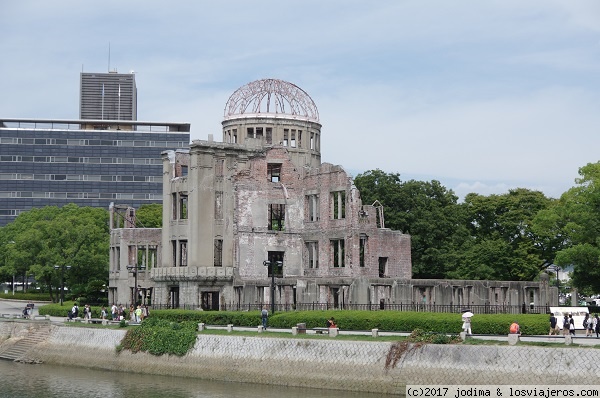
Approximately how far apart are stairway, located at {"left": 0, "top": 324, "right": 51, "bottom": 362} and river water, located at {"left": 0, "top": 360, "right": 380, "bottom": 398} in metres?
7.63

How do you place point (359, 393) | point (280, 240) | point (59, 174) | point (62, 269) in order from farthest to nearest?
point (59, 174) < point (62, 269) < point (280, 240) < point (359, 393)

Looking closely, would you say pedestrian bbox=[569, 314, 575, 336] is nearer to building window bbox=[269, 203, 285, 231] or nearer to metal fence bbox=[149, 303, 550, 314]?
metal fence bbox=[149, 303, 550, 314]

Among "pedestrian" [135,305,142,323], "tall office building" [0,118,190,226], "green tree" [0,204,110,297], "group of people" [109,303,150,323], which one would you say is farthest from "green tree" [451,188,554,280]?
"tall office building" [0,118,190,226]

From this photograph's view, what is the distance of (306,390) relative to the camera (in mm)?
46938

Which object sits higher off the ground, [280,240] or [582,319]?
[280,240]

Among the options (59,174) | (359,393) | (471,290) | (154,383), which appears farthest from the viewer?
(59,174)

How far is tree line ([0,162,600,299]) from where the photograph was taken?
8819cm

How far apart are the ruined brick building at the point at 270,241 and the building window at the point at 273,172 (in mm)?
81

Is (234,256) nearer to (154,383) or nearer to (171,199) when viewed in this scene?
(171,199)

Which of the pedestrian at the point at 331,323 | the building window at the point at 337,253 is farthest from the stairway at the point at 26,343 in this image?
the pedestrian at the point at 331,323

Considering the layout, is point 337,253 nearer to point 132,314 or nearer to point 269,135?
point 269,135

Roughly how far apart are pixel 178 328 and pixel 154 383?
497 cm

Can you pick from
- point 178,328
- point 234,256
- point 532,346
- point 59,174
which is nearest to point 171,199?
point 234,256

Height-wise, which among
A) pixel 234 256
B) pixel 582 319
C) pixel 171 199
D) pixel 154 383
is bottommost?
pixel 154 383
